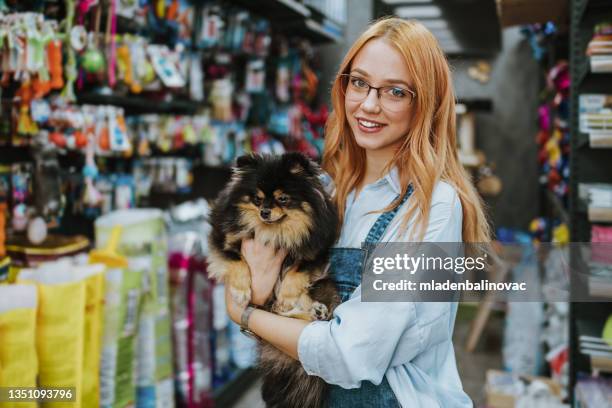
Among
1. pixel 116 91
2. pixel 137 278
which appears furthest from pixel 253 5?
→ pixel 137 278

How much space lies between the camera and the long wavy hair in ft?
→ 4.29

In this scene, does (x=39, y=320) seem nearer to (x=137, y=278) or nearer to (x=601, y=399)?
(x=137, y=278)

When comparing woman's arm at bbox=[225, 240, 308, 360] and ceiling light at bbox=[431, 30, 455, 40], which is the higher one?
ceiling light at bbox=[431, 30, 455, 40]

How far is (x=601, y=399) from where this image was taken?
2.26 m

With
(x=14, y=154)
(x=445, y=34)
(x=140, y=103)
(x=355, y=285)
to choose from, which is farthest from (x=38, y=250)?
(x=445, y=34)

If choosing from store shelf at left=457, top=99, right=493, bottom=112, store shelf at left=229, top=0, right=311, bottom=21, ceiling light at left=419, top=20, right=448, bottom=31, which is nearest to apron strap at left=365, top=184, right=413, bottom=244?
store shelf at left=229, top=0, right=311, bottom=21

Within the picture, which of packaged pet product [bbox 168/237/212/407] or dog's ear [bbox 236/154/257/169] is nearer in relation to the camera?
dog's ear [bbox 236/154/257/169]

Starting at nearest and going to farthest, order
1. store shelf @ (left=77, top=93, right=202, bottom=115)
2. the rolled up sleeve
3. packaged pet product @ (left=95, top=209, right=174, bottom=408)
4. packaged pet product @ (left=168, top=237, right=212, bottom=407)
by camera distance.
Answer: the rolled up sleeve
packaged pet product @ (left=95, top=209, right=174, bottom=408)
store shelf @ (left=77, top=93, right=202, bottom=115)
packaged pet product @ (left=168, top=237, right=212, bottom=407)

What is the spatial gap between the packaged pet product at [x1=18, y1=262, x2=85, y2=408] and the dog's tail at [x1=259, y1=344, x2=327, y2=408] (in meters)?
0.76

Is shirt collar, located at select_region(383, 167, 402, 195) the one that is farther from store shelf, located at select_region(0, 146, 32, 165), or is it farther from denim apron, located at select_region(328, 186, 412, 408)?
store shelf, located at select_region(0, 146, 32, 165)

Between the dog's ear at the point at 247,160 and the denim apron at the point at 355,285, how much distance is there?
405 mm

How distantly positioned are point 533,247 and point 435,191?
4011 mm

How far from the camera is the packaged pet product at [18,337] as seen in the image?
1705mm

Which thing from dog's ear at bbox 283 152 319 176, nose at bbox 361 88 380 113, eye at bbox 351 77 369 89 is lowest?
dog's ear at bbox 283 152 319 176
